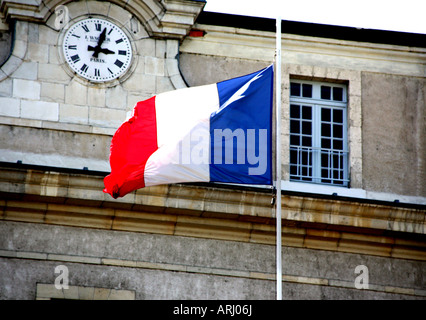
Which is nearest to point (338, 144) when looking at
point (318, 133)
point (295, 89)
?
point (318, 133)

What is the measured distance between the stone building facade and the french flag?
1.76 metres

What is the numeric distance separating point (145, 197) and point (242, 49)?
319 centimetres

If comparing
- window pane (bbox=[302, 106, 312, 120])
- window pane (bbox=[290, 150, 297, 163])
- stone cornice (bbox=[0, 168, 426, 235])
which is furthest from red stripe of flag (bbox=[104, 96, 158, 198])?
window pane (bbox=[302, 106, 312, 120])

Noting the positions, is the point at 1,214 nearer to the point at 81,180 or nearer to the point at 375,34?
the point at 81,180

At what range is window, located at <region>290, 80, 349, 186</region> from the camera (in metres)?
26.7

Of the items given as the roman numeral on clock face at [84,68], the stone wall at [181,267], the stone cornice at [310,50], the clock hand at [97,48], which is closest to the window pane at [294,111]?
the stone cornice at [310,50]

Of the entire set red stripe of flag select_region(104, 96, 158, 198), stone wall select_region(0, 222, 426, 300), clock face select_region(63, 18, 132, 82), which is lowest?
stone wall select_region(0, 222, 426, 300)

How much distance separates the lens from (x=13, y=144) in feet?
83.3

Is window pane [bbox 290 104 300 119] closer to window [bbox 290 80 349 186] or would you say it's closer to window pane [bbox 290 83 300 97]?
window [bbox 290 80 349 186]

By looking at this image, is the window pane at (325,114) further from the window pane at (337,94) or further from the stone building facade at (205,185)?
the window pane at (337,94)

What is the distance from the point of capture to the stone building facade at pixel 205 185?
82.3ft

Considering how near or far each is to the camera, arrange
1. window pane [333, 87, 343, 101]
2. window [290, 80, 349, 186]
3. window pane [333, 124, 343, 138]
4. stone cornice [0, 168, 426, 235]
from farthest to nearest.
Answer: window pane [333, 87, 343, 101]
window pane [333, 124, 343, 138]
window [290, 80, 349, 186]
stone cornice [0, 168, 426, 235]

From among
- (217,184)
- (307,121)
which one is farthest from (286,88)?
(217,184)

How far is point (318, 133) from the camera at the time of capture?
26875 mm
